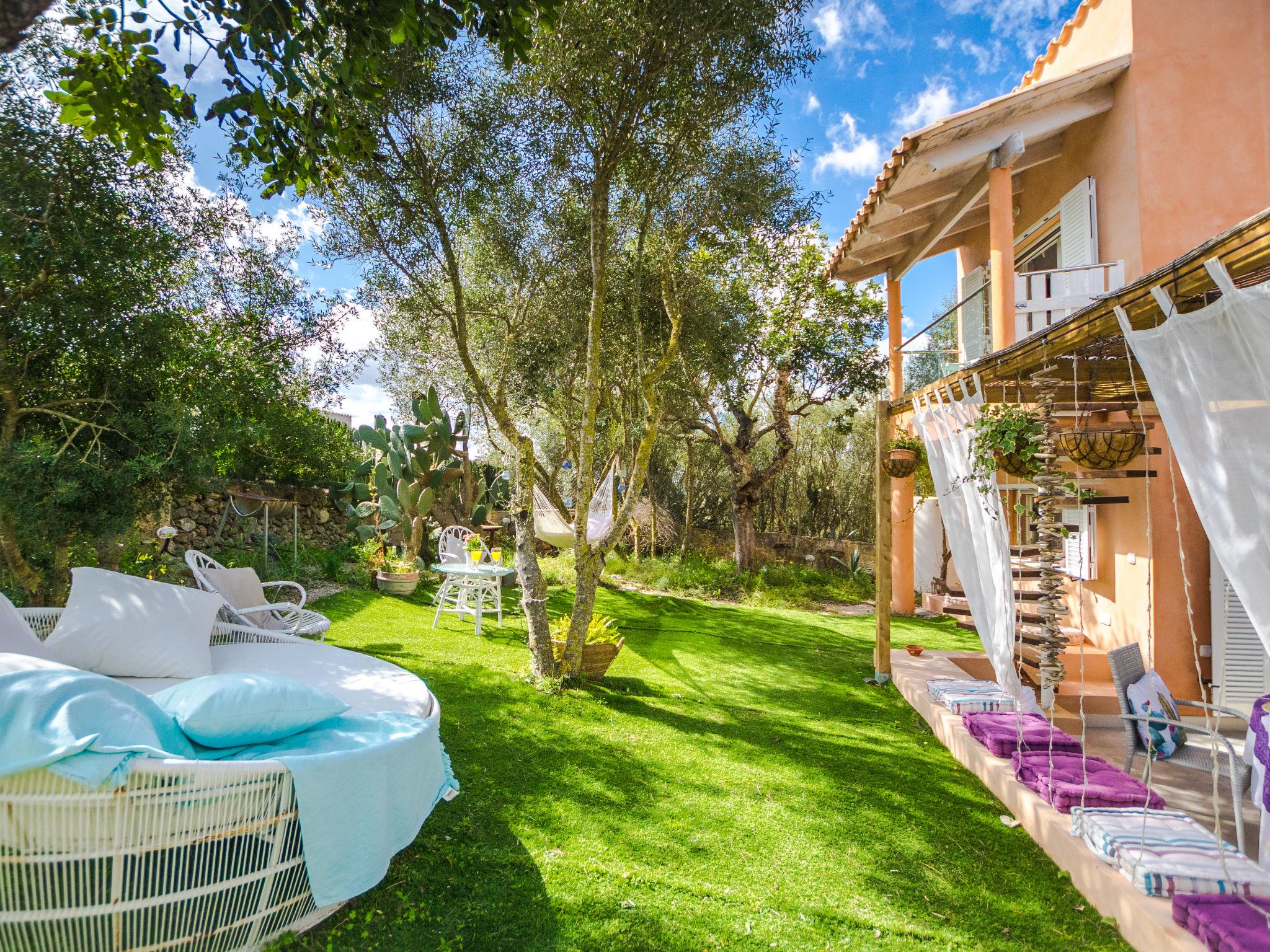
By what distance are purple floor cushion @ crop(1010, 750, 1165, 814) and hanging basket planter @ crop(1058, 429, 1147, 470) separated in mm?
1737

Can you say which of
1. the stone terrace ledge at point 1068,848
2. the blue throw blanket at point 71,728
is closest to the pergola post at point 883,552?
the stone terrace ledge at point 1068,848

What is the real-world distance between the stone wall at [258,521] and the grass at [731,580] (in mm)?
3062

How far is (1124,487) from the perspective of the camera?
4855mm

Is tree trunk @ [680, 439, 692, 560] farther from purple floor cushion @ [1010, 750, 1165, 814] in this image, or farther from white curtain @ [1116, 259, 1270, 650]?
white curtain @ [1116, 259, 1270, 650]

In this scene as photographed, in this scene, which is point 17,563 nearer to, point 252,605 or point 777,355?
point 252,605

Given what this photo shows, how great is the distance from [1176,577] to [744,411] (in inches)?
234

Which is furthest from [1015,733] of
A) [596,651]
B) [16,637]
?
[16,637]

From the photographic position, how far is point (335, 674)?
8.67ft

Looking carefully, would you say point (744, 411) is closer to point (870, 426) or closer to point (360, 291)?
point (870, 426)

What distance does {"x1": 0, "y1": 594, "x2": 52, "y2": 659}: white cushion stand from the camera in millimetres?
2137

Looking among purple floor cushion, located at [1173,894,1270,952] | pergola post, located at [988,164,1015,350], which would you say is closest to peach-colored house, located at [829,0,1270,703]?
pergola post, located at [988,164,1015,350]

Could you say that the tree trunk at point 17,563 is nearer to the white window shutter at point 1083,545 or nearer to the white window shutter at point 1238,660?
the white window shutter at point 1083,545

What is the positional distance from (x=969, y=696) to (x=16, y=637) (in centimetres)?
435

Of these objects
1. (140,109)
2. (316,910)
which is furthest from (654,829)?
(140,109)
